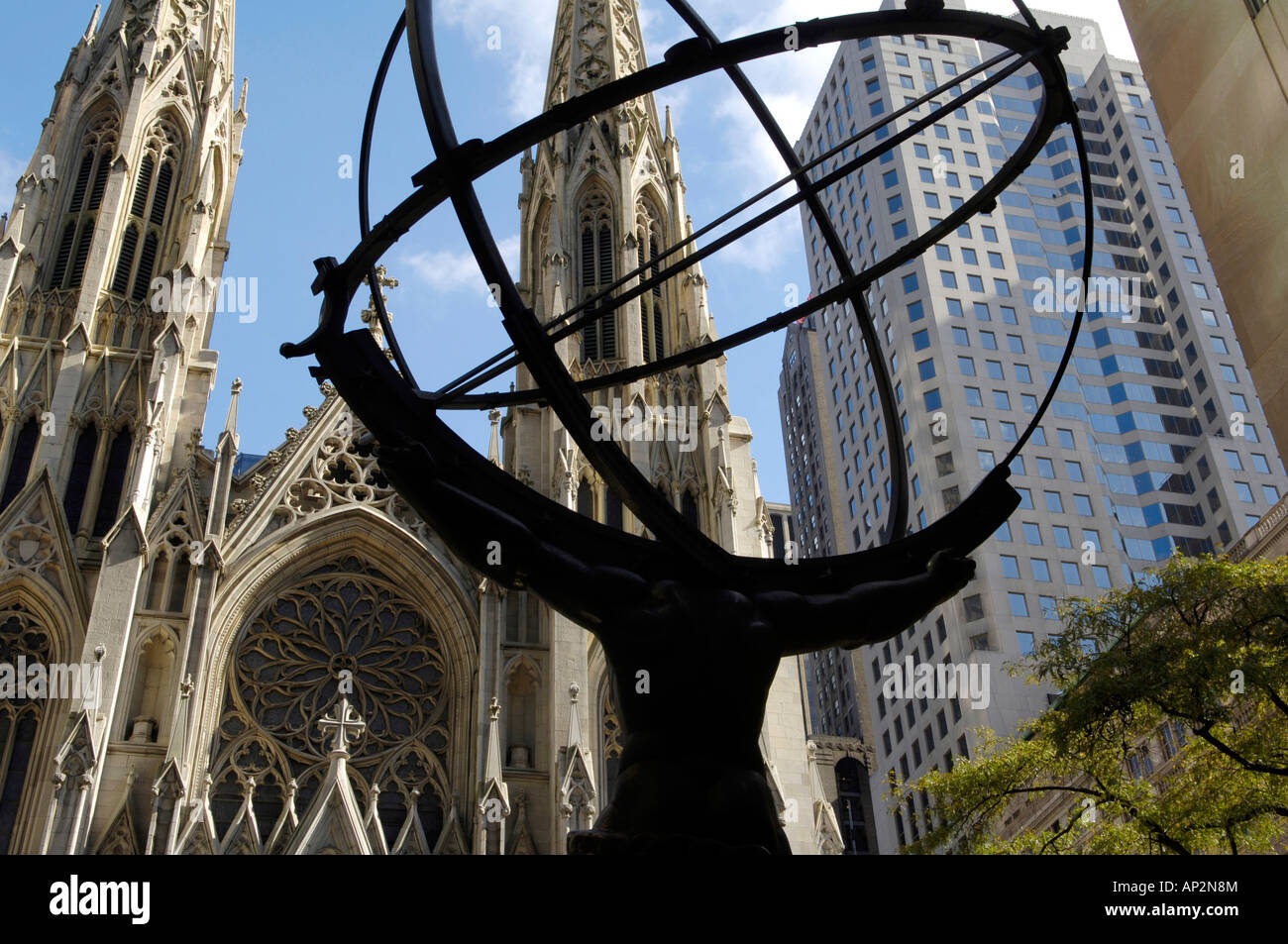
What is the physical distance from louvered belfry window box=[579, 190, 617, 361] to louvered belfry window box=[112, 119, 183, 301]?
1185cm

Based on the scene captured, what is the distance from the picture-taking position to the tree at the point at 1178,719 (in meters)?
15.8

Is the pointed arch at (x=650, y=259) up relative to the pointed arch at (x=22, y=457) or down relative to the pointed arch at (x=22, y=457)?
up

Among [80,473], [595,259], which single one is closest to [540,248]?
[595,259]

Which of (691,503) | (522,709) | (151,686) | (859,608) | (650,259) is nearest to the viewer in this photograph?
(859,608)

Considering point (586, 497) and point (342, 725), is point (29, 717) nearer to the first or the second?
point (342, 725)

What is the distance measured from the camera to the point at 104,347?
1329 inches

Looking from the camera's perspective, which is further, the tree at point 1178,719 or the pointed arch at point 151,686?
the pointed arch at point 151,686

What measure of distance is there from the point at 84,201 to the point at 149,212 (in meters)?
1.69

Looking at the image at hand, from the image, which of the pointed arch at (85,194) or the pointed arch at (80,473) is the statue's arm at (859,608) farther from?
the pointed arch at (85,194)

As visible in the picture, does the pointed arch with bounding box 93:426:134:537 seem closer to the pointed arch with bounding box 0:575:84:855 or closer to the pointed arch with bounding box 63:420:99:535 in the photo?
the pointed arch with bounding box 63:420:99:535

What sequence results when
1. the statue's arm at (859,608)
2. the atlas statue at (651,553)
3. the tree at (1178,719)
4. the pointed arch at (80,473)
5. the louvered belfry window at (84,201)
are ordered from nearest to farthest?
the atlas statue at (651,553), the statue's arm at (859,608), the tree at (1178,719), the pointed arch at (80,473), the louvered belfry window at (84,201)

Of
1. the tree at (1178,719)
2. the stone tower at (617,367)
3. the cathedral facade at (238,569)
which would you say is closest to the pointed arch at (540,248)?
the stone tower at (617,367)

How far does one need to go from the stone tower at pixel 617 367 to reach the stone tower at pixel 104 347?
844cm

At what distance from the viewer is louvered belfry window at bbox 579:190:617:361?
123 feet
